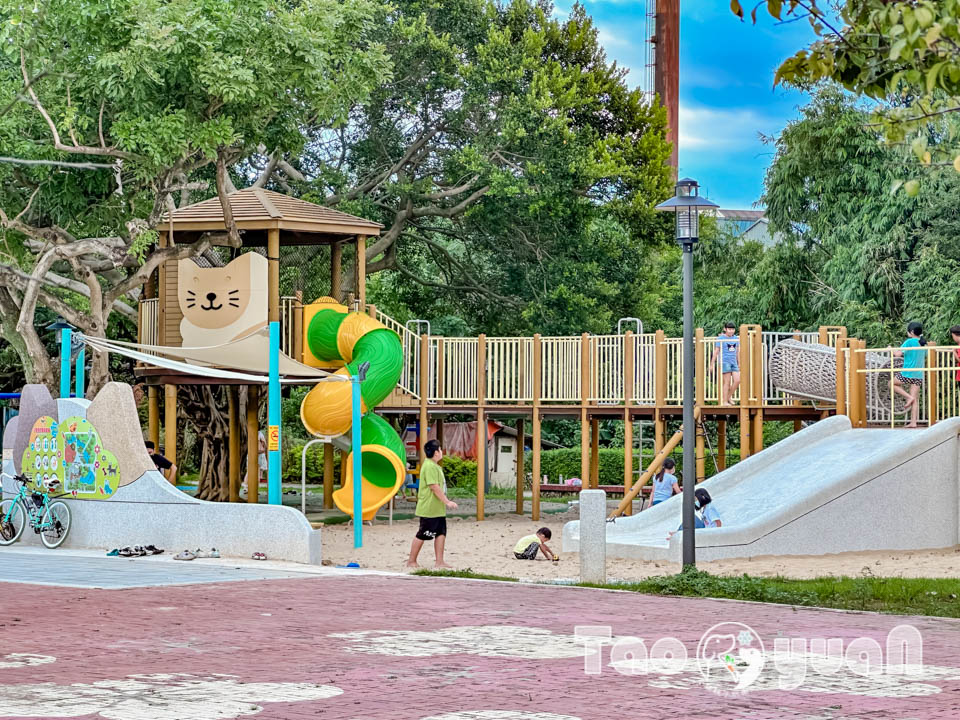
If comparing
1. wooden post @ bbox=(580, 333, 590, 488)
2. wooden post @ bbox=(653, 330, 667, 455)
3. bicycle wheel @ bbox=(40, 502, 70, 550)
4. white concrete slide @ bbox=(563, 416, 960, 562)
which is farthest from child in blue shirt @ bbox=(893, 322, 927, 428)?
bicycle wheel @ bbox=(40, 502, 70, 550)

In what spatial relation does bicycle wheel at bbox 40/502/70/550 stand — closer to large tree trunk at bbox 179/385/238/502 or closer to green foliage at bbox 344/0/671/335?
large tree trunk at bbox 179/385/238/502

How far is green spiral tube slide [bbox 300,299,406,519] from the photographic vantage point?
936 inches

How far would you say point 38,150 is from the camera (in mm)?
21453

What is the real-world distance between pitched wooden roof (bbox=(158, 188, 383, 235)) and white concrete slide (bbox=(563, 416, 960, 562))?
8.79 m

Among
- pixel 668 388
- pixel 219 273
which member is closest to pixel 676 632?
pixel 668 388

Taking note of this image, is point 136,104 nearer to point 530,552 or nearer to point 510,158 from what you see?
point 530,552

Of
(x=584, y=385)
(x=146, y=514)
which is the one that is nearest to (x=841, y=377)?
(x=584, y=385)

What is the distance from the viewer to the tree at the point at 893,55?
661cm

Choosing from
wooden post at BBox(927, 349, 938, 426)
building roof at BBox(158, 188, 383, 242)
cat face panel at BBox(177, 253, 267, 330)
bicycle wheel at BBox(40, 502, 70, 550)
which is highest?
building roof at BBox(158, 188, 383, 242)

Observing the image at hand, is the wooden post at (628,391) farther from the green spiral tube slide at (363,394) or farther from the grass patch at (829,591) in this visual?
the grass patch at (829,591)

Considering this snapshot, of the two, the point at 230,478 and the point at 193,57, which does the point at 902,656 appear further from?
the point at 230,478

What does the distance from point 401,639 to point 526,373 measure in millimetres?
16529

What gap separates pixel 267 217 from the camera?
25125 millimetres

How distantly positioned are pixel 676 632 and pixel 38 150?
48.4 feet
